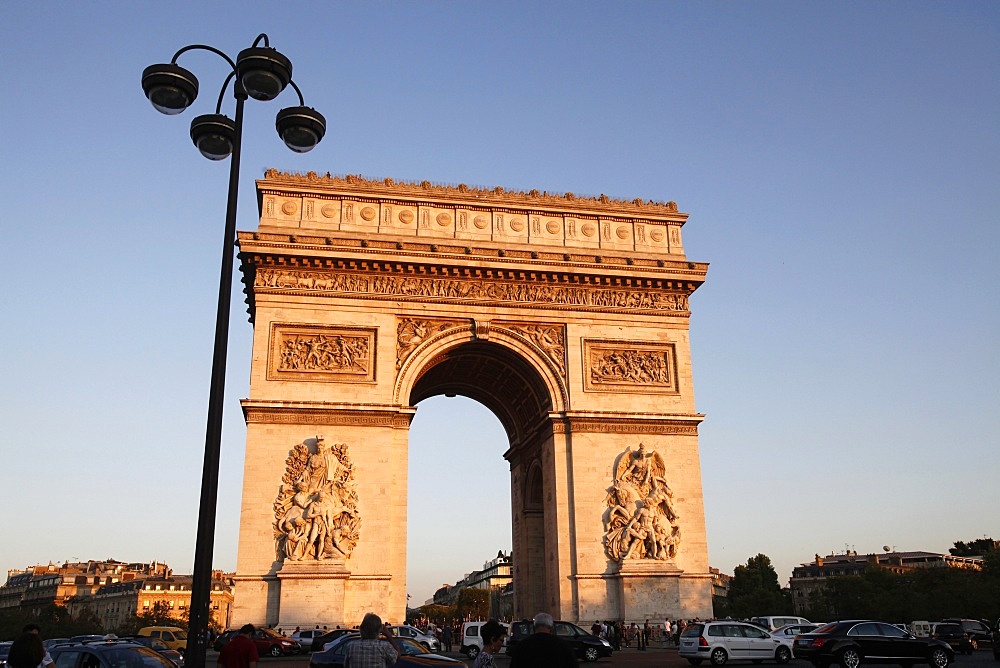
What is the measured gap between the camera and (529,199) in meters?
30.5

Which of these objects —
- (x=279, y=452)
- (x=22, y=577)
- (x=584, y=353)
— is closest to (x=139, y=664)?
(x=279, y=452)

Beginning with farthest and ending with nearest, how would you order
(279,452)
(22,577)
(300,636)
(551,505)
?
(22,577)
(551,505)
(279,452)
(300,636)

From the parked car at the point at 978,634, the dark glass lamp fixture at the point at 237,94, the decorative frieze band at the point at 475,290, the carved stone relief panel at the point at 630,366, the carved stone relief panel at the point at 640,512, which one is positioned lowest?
the parked car at the point at 978,634

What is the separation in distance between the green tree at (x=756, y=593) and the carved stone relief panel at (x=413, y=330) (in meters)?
59.1

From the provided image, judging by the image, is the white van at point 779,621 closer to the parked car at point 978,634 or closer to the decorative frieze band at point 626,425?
the decorative frieze band at point 626,425

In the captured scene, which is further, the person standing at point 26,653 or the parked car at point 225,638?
the parked car at point 225,638

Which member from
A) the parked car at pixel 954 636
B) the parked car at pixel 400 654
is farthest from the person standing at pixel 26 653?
the parked car at pixel 954 636

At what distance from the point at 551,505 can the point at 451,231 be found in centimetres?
949

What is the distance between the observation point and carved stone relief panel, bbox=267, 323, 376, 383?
26750mm

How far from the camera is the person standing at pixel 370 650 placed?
23.4ft

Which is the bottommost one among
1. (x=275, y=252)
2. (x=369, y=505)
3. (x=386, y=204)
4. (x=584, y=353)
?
(x=369, y=505)

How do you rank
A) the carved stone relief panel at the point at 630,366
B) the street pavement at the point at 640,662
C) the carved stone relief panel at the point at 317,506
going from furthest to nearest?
1. the carved stone relief panel at the point at 630,366
2. the carved stone relief panel at the point at 317,506
3. the street pavement at the point at 640,662

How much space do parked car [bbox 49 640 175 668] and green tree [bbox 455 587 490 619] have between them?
86.6m

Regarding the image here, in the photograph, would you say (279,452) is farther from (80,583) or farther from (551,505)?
(80,583)
